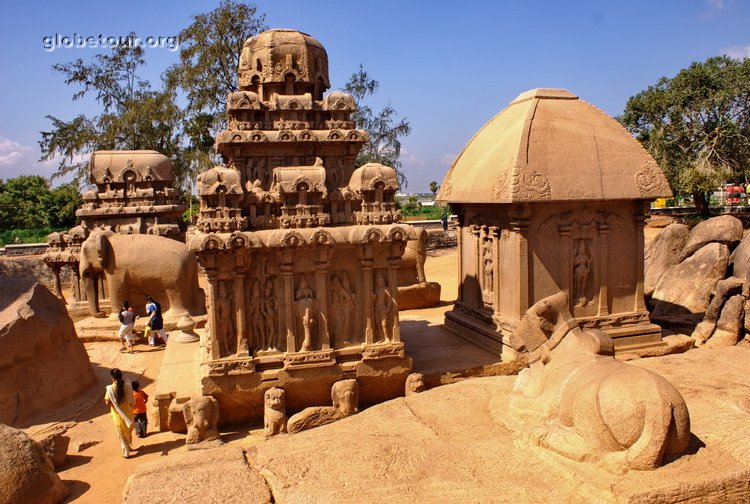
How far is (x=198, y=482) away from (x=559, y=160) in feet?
23.3

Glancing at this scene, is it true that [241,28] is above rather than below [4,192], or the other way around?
above

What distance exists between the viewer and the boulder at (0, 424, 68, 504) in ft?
19.8

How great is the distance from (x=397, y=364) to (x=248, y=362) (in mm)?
2056

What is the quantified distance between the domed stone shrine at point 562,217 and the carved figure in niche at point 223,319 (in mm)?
4275

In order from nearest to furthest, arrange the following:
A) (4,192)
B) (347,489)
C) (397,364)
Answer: (347,489)
(397,364)
(4,192)

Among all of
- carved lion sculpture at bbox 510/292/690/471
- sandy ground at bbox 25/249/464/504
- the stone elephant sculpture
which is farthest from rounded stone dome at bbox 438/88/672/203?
the stone elephant sculpture

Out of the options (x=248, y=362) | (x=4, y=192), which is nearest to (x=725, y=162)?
(x=248, y=362)

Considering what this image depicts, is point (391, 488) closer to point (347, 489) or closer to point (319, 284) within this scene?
point (347, 489)

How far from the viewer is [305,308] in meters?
7.97

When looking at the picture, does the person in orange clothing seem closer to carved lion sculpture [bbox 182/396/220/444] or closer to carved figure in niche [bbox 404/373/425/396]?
carved lion sculpture [bbox 182/396/220/444]

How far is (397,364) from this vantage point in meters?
8.27

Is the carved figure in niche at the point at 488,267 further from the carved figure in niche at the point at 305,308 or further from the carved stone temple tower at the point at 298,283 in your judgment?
the carved figure in niche at the point at 305,308

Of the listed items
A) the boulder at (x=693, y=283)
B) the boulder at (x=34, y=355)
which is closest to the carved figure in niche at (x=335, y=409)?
the boulder at (x=34, y=355)

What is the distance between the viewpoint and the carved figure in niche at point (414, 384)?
8.15 metres
